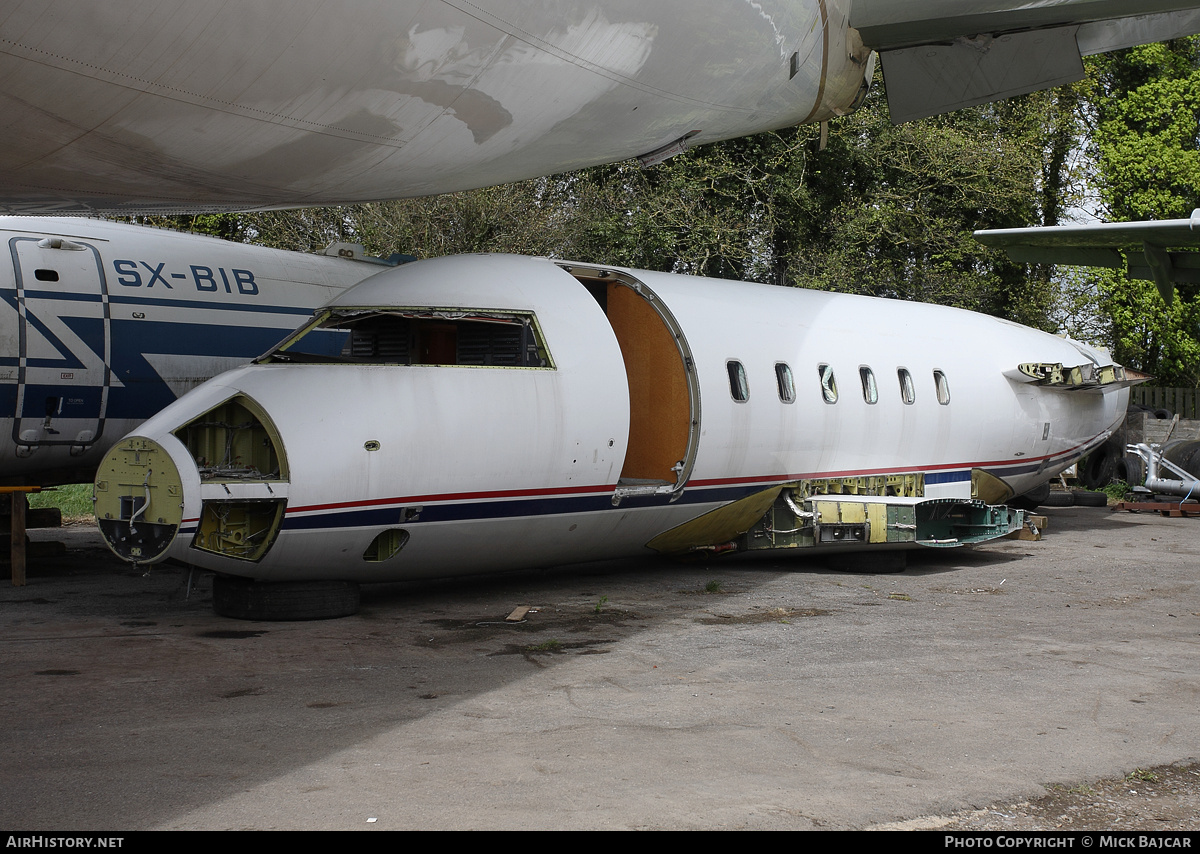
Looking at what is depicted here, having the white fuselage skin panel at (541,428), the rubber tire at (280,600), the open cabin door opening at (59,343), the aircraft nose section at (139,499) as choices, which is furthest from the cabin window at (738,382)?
the open cabin door opening at (59,343)

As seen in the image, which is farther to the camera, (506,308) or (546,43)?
(506,308)

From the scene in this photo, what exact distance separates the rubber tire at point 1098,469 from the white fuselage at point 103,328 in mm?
19489

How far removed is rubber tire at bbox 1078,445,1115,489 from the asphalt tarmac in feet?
47.3

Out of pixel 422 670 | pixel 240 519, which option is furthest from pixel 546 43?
pixel 240 519

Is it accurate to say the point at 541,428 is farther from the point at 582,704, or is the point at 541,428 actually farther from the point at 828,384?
the point at 828,384

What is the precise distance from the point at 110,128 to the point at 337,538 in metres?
4.62

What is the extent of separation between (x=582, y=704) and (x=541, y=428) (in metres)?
3.44

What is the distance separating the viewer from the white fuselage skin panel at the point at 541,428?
29.1 ft

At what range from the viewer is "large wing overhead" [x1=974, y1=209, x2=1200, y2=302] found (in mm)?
17281

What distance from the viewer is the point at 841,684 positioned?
7.55 metres

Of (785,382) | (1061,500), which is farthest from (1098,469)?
(785,382)

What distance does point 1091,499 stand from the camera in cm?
2280

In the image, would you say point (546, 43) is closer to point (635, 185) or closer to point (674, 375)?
point (674, 375)

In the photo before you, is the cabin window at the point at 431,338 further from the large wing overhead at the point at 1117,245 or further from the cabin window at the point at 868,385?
the large wing overhead at the point at 1117,245
